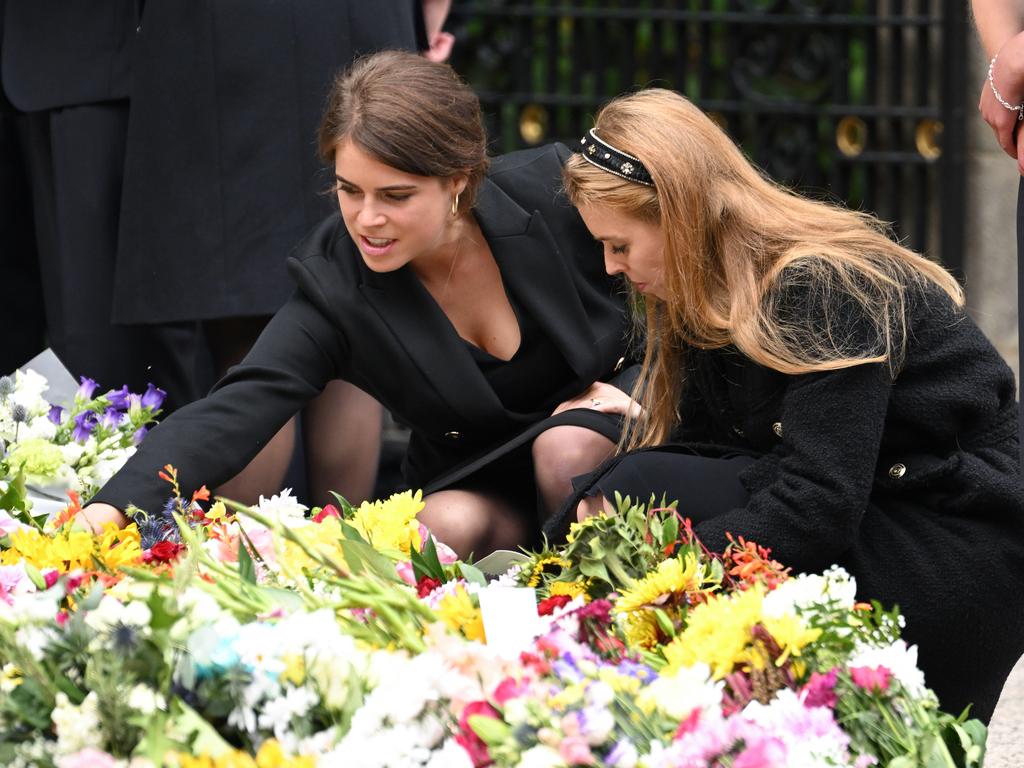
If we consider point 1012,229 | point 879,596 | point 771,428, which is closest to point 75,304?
point 771,428

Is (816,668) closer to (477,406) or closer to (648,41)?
(477,406)

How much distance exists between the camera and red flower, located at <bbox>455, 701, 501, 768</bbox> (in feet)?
4.84

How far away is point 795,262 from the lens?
2.33 m

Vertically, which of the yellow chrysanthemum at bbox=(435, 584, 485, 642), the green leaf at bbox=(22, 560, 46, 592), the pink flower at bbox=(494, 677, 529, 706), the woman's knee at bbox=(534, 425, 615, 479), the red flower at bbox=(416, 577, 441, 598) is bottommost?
the woman's knee at bbox=(534, 425, 615, 479)

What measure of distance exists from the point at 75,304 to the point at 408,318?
0.85 m

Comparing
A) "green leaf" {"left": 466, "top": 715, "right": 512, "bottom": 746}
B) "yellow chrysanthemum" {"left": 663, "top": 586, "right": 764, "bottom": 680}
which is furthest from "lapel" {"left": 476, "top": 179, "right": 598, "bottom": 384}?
"green leaf" {"left": 466, "top": 715, "right": 512, "bottom": 746}

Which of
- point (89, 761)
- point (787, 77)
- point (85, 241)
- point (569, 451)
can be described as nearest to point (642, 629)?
point (89, 761)

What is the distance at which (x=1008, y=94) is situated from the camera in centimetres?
201

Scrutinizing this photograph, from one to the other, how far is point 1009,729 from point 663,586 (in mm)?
1207

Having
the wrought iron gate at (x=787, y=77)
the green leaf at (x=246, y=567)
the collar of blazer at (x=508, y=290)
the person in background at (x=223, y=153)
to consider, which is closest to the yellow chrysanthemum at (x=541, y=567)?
the green leaf at (x=246, y=567)

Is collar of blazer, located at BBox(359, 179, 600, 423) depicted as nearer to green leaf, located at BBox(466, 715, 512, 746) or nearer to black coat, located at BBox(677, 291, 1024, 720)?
black coat, located at BBox(677, 291, 1024, 720)

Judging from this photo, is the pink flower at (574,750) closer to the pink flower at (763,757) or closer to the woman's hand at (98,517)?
the pink flower at (763,757)

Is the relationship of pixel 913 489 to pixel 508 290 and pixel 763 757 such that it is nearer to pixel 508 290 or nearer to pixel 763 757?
pixel 508 290

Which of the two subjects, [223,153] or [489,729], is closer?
[489,729]
